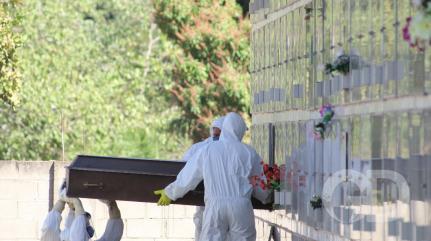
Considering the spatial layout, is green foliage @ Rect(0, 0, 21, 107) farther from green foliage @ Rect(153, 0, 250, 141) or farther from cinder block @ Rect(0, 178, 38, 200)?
green foliage @ Rect(153, 0, 250, 141)

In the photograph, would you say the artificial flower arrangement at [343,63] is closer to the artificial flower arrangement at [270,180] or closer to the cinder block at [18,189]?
the artificial flower arrangement at [270,180]

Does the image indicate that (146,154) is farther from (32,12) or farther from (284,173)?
(284,173)

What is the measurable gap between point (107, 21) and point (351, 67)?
154 ft

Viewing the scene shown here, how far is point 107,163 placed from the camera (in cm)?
1917

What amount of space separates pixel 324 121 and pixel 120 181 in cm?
369

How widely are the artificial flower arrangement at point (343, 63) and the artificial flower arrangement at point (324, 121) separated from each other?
46 centimetres

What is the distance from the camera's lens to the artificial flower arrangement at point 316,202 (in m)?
16.8

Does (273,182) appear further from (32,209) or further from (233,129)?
(32,209)

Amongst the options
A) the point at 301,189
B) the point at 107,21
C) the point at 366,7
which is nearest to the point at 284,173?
the point at 301,189

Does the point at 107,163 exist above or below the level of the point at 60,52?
below

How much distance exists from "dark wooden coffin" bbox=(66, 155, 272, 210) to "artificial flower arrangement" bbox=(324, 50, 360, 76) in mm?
3879

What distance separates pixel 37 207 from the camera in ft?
87.8

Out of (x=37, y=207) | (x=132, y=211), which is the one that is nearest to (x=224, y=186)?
(x=132, y=211)

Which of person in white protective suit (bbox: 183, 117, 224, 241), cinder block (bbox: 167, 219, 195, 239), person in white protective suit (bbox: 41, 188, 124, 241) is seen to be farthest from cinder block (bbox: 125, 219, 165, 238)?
person in white protective suit (bbox: 41, 188, 124, 241)
